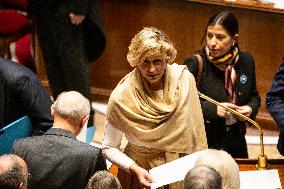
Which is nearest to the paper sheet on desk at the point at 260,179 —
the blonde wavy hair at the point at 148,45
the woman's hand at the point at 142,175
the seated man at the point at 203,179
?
the woman's hand at the point at 142,175

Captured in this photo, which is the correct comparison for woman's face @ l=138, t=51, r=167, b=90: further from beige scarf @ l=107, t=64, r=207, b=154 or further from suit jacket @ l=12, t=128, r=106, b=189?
suit jacket @ l=12, t=128, r=106, b=189

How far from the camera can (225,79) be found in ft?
11.4

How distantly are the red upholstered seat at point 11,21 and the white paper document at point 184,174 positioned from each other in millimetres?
2775

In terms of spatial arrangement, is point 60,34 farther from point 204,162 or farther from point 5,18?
point 204,162

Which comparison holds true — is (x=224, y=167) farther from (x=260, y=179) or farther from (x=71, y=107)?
(x=71, y=107)

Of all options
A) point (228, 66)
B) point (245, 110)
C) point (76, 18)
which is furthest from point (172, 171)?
point (76, 18)

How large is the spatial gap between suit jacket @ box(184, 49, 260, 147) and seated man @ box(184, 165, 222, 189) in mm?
1367

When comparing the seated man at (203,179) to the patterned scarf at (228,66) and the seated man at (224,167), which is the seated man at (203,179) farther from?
the patterned scarf at (228,66)

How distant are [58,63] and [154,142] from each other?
6.74 feet

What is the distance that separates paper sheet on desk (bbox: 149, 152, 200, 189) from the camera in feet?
8.57

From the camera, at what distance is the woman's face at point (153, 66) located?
2.86 metres

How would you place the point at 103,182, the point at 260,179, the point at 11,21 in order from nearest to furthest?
the point at 103,182
the point at 260,179
the point at 11,21

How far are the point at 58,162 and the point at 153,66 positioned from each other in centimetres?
65

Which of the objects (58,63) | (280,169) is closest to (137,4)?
(58,63)
